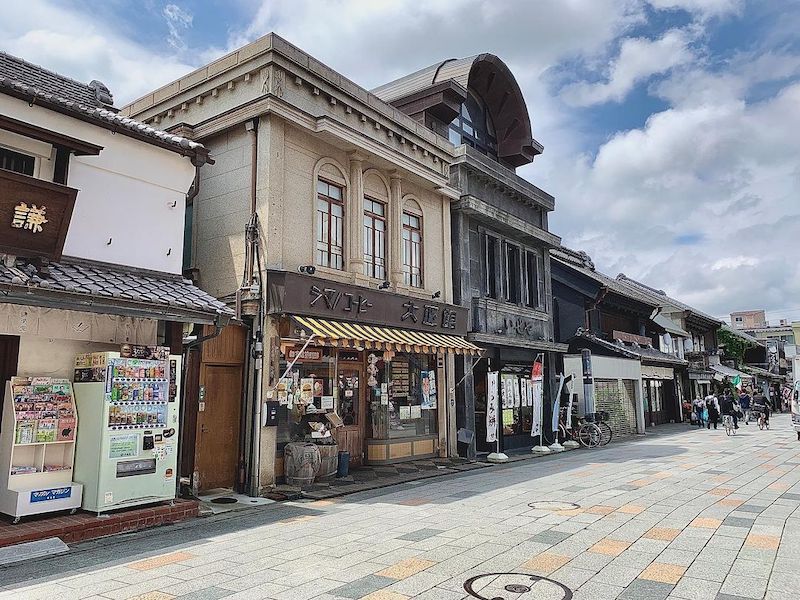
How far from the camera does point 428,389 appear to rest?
651 inches

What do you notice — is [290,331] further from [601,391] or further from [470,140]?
[601,391]

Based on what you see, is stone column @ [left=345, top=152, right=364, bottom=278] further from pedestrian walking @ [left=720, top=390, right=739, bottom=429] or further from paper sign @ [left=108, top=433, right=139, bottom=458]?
pedestrian walking @ [left=720, top=390, right=739, bottom=429]

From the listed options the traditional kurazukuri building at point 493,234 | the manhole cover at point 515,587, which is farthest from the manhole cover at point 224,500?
the traditional kurazukuri building at point 493,234

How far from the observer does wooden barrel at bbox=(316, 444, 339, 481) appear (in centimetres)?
1272

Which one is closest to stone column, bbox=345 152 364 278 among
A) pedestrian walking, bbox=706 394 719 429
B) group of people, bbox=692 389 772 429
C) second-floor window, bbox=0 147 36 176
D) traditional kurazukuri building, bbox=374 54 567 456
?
traditional kurazukuri building, bbox=374 54 567 456

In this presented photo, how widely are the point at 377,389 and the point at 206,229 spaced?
5625 millimetres

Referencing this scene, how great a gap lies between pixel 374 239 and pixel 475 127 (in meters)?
8.34

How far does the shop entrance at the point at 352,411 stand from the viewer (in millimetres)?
14484

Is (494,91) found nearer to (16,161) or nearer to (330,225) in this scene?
(330,225)

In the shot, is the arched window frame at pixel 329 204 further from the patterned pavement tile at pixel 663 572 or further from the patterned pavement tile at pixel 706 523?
the patterned pavement tile at pixel 663 572

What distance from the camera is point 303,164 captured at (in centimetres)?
1341

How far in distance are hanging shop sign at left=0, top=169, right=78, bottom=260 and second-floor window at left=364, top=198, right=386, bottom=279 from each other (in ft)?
24.5

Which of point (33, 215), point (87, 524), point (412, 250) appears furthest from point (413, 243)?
point (87, 524)

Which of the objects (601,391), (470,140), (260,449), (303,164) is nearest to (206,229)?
(303,164)
